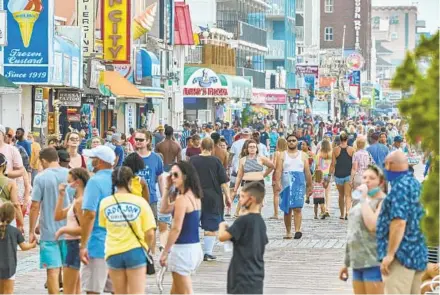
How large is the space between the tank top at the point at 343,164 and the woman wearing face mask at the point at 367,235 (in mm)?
14507

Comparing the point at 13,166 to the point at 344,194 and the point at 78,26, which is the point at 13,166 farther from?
the point at 78,26

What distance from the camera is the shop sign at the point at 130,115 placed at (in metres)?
54.7

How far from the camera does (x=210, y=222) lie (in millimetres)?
18375

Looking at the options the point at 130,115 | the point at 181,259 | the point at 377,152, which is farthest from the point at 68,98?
the point at 181,259

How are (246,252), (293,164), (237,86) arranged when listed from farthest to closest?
(237,86)
(293,164)
(246,252)

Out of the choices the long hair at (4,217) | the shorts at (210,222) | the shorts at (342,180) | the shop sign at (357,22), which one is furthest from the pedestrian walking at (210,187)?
the shop sign at (357,22)

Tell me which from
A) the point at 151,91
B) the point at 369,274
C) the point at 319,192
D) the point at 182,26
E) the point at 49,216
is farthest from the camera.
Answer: the point at 182,26

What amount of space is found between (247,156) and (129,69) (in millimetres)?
28585

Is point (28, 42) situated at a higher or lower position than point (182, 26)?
lower

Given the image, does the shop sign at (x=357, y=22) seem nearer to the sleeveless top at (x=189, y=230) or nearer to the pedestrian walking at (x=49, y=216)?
the pedestrian walking at (x=49, y=216)

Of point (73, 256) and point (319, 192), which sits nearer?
point (73, 256)

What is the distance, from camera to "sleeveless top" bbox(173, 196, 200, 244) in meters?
12.6

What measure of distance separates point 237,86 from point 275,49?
3411cm

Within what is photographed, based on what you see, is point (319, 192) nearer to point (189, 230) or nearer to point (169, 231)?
point (169, 231)
